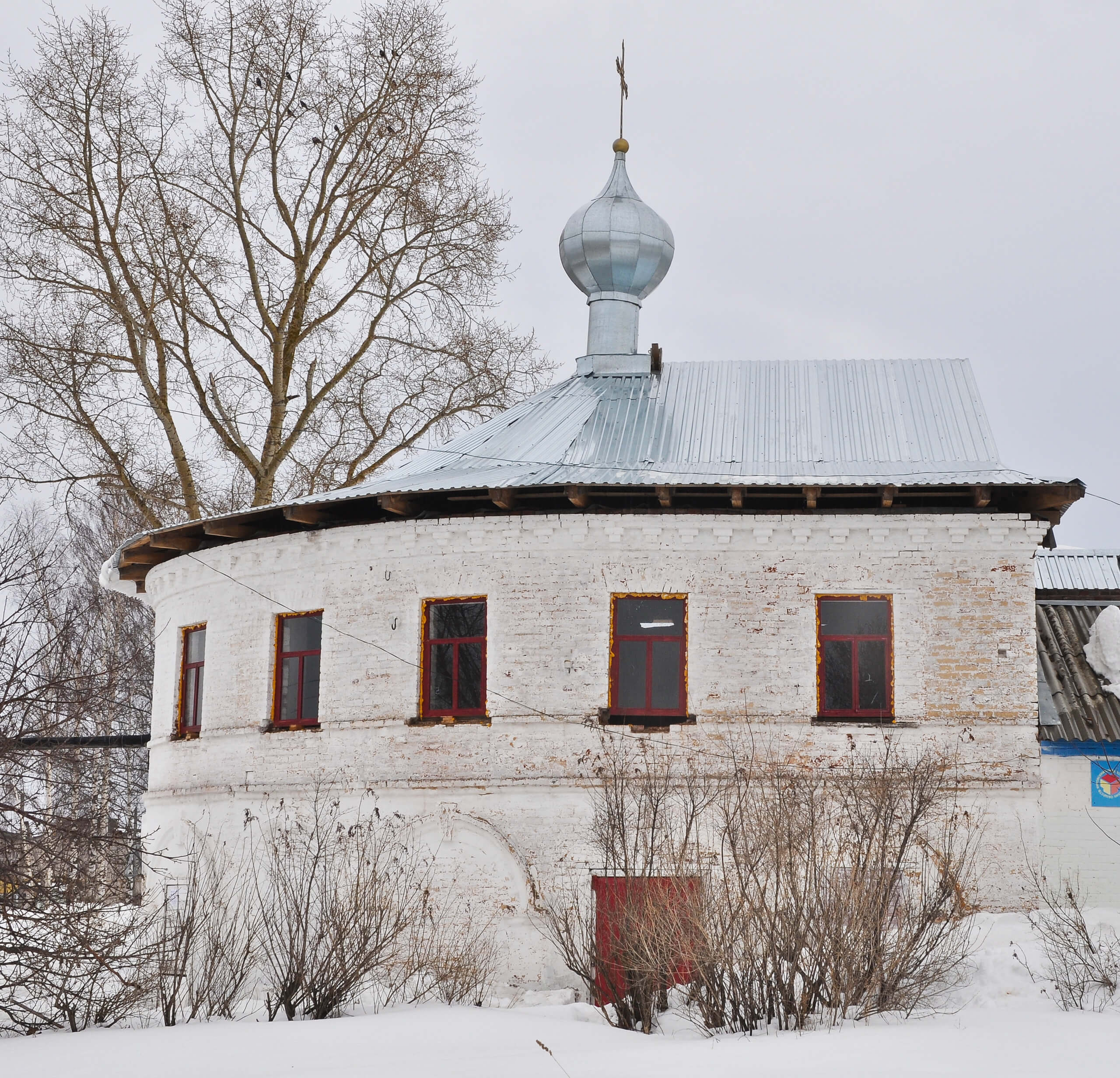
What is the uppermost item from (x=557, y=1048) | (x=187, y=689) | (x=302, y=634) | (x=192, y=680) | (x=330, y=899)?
(x=302, y=634)

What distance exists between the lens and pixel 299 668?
16.5 meters

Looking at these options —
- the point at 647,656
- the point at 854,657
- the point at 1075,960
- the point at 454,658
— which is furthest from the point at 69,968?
the point at 1075,960

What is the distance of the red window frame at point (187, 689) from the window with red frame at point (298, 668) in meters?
1.32

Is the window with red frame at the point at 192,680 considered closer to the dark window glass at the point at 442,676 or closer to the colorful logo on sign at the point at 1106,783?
the dark window glass at the point at 442,676

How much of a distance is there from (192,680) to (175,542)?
66.7 inches

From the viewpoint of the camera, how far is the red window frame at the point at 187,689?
1752 centimetres

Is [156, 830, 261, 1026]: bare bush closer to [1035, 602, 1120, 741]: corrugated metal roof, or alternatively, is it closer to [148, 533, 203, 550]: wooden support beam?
[148, 533, 203, 550]: wooden support beam

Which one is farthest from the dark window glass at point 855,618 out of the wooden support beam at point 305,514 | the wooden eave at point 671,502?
the wooden support beam at point 305,514

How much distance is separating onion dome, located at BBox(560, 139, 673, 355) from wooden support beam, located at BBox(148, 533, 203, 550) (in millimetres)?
5574

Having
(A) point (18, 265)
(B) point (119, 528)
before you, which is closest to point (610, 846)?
(A) point (18, 265)

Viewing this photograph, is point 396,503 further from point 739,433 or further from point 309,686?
point 739,433

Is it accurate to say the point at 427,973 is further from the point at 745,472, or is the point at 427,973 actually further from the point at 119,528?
the point at 119,528

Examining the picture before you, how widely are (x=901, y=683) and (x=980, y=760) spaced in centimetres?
104

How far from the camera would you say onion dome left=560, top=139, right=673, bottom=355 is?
1961 centimetres
